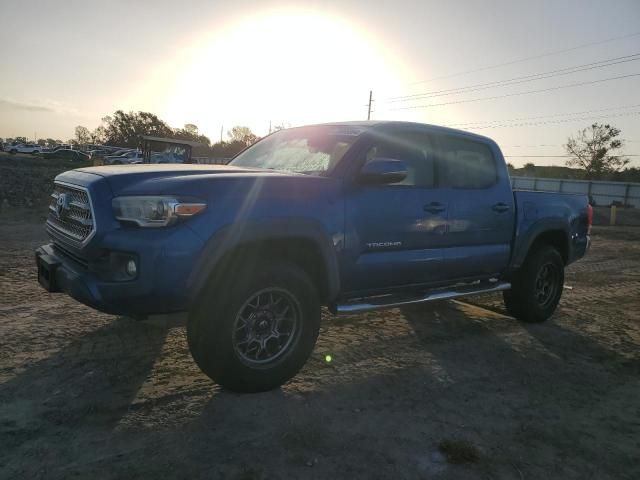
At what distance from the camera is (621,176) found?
53.0m

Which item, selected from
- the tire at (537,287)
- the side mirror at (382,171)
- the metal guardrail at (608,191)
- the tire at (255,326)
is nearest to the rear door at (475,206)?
the tire at (537,287)

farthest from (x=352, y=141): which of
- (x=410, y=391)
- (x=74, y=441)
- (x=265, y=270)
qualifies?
(x=74, y=441)

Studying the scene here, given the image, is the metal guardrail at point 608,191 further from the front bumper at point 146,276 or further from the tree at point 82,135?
the tree at point 82,135

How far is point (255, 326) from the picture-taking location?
337 cm

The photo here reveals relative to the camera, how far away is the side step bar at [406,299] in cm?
379

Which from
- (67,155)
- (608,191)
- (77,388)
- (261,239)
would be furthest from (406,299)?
(67,155)

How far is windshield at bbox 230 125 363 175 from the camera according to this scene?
4023 mm

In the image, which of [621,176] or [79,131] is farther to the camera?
[79,131]

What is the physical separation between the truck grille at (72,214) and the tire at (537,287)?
4.40 m

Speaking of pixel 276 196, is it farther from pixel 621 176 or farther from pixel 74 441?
pixel 621 176

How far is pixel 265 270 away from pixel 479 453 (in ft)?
5.56

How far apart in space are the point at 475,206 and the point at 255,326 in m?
Result: 2.53

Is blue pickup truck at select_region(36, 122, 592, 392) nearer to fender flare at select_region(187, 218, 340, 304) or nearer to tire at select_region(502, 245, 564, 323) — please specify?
fender flare at select_region(187, 218, 340, 304)

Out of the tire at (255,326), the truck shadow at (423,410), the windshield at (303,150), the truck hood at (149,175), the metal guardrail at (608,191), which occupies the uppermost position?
the metal guardrail at (608,191)
